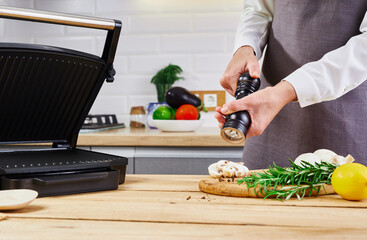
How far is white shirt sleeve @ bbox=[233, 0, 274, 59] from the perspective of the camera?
127cm

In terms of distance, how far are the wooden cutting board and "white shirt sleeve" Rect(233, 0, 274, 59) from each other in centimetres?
55

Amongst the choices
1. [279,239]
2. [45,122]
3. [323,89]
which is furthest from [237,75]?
[279,239]

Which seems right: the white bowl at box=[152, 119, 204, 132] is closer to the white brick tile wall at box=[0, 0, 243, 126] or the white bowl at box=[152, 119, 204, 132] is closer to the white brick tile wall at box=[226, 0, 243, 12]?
the white brick tile wall at box=[0, 0, 243, 126]

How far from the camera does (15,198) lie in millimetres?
678

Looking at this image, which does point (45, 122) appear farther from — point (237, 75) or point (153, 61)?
point (153, 61)

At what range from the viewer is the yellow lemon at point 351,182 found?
719mm

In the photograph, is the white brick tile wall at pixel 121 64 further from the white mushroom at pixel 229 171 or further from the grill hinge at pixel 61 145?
the white mushroom at pixel 229 171

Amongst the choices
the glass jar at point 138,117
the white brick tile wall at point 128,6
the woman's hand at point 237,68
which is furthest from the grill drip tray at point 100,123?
the woman's hand at point 237,68

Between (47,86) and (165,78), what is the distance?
1.41 meters

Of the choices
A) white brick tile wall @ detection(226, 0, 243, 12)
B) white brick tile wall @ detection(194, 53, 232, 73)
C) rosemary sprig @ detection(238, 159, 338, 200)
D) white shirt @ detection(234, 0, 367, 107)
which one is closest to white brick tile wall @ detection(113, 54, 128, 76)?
white brick tile wall @ detection(194, 53, 232, 73)

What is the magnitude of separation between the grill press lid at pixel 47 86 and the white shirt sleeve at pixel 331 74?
42 cm

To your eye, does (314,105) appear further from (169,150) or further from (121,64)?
(121,64)

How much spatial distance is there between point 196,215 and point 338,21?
0.78 meters

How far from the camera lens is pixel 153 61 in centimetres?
240
